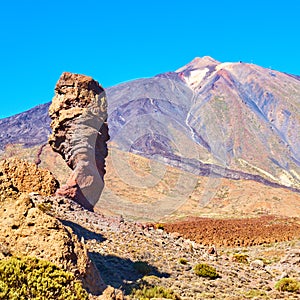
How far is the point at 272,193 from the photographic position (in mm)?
56719

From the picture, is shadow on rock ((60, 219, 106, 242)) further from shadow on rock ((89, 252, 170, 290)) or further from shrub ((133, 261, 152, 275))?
shrub ((133, 261, 152, 275))

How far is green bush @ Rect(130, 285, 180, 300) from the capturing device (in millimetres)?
8746

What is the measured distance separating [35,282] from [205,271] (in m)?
7.38

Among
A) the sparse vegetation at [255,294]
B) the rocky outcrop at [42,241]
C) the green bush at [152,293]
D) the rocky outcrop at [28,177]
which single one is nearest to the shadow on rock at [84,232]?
the rocky outcrop at [28,177]

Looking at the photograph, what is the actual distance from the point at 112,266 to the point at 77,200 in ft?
19.5

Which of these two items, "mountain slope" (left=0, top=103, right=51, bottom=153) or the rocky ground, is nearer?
the rocky ground

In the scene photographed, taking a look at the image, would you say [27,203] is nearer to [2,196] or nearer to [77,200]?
[2,196]

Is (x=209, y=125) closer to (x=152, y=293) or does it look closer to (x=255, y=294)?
(x=255, y=294)

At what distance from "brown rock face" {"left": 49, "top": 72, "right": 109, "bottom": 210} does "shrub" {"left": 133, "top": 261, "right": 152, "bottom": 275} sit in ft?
21.3

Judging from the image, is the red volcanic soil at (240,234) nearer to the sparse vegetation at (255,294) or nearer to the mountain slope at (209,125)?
the sparse vegetation at (255,294)

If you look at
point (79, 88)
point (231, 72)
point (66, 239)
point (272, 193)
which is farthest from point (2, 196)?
point (231, 72)

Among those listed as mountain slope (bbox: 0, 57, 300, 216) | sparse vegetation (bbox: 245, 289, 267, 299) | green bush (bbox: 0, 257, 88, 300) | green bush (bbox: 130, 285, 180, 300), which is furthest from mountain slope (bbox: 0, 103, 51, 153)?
green bush (bbox: 0, 257, 88, 300)

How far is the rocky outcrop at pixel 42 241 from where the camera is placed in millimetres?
6508

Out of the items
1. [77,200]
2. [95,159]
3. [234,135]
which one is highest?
[234,135]
